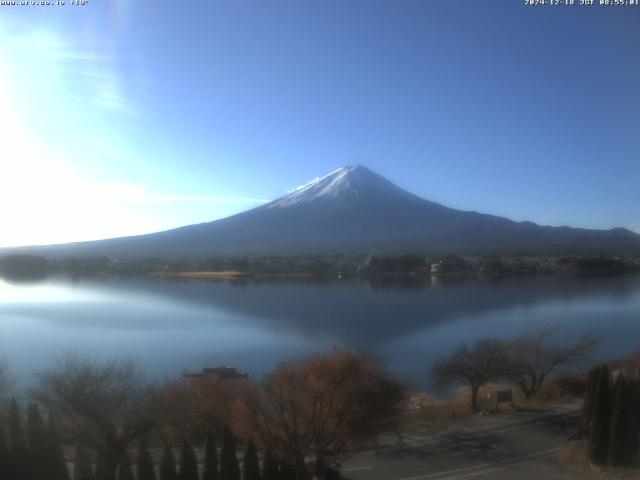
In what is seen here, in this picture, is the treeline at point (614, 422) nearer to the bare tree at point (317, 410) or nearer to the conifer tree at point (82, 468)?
the bare tree at point (317, 410)

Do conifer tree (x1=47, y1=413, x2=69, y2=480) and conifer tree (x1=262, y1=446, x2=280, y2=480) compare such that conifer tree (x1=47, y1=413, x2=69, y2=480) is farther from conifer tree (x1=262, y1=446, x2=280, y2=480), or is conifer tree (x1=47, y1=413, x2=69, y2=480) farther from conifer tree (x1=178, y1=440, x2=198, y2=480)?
conifer tree (x1=262, y1=446, x2=280, y2=480)

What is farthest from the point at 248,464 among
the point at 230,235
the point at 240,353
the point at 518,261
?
the point at 230,235

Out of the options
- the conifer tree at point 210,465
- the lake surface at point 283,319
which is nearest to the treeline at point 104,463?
the conifer tree at point 210,465

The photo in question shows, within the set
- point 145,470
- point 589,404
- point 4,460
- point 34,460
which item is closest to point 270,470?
point 145,470

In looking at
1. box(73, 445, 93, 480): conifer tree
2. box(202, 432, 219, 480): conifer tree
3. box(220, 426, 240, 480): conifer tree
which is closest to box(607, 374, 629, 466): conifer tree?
box(220, 426, 240, 480): conifer tree

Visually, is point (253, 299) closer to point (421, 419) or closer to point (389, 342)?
point (389, 342)

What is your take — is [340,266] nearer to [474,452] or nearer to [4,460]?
[474,452]
